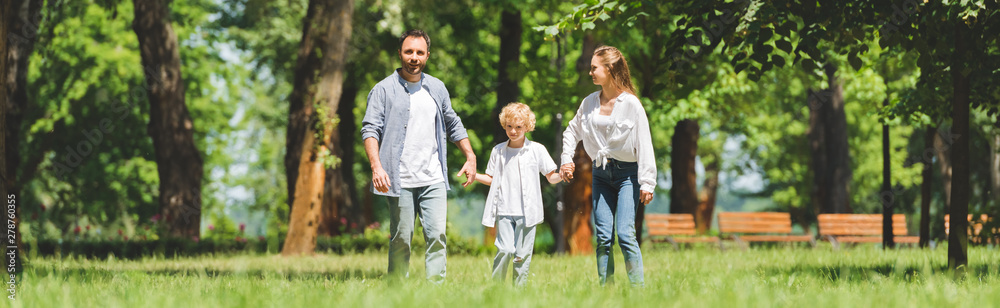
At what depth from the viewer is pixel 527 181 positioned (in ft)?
22.0

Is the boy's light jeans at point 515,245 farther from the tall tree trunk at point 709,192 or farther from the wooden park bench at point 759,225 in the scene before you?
the tall tree trunk at point 709,192

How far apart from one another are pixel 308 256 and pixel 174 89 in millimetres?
4985

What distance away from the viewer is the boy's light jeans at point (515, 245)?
6.70 metres

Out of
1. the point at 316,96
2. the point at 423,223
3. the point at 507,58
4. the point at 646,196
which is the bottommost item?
the point at 423,223

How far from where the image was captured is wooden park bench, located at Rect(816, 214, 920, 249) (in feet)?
65.2

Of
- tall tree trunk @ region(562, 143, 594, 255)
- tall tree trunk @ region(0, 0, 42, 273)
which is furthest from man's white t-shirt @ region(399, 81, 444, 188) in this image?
tall tree trunk @ region(562, 143, 594, 255)

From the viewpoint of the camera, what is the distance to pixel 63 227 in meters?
29.2

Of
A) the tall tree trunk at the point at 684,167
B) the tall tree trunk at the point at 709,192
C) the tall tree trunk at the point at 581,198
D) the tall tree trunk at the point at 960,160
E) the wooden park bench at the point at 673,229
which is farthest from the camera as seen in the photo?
the tall tree trunk at the point at 709,192

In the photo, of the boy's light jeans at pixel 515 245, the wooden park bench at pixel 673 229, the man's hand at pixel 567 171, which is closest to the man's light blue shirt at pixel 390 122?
the boy's light jeans at pixel 515 245

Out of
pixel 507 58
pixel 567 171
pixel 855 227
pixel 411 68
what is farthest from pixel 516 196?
pixel 855 227

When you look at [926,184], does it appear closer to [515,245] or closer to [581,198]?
[581,198]

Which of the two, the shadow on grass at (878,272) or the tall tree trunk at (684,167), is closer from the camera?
the shadow on grass at (878,272)

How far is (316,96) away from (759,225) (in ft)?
34.5

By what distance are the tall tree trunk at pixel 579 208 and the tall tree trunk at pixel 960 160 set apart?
7.85 meters
